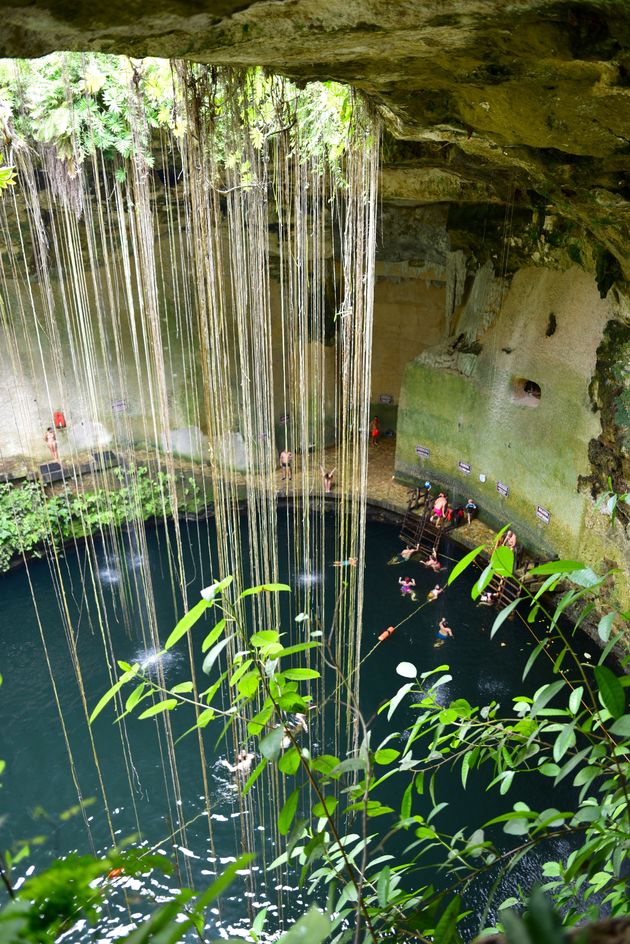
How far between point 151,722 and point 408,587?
2610mm

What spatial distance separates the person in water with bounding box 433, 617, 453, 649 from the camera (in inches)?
242

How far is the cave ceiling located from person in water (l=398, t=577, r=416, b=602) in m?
4.08

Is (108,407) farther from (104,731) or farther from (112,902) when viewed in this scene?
(112,902)

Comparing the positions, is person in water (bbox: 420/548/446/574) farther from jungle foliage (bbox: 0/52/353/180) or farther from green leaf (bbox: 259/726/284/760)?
green leaf (bbox: 259/726/284/760)

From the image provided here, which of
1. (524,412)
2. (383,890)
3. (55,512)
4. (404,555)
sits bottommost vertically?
(404,555)

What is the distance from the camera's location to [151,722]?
212 inches

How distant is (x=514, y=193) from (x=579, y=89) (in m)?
3.84

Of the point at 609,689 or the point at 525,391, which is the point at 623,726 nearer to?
the point at 609,689

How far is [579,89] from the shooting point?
214 centimetres

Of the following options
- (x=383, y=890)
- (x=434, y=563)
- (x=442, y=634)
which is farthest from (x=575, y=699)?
(x=434, y=563)

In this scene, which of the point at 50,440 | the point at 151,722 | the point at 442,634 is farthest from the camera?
the point at 50,440

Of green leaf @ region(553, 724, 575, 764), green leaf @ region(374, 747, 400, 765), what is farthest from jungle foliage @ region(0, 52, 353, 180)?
green leaf @ region(553, 724, 575, 764)

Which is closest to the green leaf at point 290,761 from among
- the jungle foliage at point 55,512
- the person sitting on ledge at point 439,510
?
the jungle foliage at point 55,512

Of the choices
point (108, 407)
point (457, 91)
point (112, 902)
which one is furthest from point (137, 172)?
point (108, 407)
